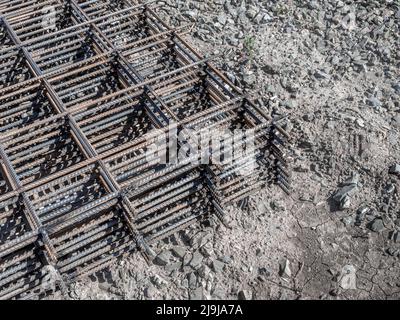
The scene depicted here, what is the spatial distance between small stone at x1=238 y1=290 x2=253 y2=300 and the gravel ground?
2 cm

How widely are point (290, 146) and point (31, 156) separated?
2.89 meters

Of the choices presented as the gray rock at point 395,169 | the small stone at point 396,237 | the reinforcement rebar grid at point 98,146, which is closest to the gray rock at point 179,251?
the reinforcement rebar grid at point 98,146

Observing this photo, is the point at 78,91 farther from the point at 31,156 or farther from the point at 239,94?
the point at 239,94

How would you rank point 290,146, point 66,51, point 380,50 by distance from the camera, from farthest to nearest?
point 380,50, point 66,51, point 290,146

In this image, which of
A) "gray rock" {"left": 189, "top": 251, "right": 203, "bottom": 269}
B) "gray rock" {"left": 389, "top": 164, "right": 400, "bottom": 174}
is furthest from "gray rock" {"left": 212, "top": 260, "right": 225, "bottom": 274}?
"gray rock" {"left": 389, "top": 164, "right": 400, "bottom": 174}

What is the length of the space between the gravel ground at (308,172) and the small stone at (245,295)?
0.02 m

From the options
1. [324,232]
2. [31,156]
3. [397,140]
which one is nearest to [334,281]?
Answer: [324,232]

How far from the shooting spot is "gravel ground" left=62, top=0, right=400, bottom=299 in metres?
5.31

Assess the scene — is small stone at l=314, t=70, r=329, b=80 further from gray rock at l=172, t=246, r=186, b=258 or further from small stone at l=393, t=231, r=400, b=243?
gray rock at l=172, t=246, r=186, b=258

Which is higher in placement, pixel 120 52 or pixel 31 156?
pixel 120 52

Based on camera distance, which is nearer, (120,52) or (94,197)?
(94,197)

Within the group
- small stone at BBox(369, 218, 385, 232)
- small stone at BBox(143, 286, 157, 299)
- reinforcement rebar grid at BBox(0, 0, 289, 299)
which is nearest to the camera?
reinforcement rebar grid at BBox(0, 0, 289, 299)

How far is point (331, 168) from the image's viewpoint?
624 cm

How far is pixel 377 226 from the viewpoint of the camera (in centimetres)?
567
